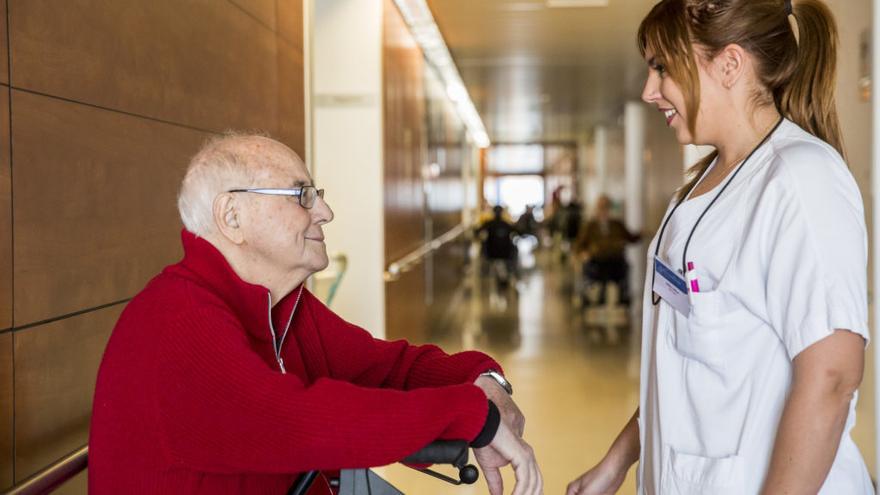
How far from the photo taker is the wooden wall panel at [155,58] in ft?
6.57

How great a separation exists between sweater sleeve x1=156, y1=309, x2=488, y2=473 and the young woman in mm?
483

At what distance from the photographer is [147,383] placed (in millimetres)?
1375

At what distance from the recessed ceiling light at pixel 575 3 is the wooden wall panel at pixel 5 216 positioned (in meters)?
6.91

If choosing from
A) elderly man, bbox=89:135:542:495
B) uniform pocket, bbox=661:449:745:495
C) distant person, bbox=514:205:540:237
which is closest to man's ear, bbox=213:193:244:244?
elderly man, bbox=89:135:542:495

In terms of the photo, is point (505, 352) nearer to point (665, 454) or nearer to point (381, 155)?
point (381, 155)

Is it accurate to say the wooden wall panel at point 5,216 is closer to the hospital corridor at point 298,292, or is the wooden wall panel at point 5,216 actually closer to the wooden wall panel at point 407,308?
the hospital corridor at point 298,292

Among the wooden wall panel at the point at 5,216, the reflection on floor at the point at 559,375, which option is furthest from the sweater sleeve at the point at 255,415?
the reflection on floor at the point at 559,375

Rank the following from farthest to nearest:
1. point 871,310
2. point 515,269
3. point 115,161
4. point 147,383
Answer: point 515,269
point 871,310
point 115,161
point 147,383

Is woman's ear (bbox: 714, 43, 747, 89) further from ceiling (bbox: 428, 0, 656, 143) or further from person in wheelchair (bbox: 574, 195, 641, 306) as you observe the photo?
Result: person in wheelchair (bbox: 574, 195, 641, 306)

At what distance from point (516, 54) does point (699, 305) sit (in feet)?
33.7

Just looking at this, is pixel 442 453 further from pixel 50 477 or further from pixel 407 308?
pixel 407 308

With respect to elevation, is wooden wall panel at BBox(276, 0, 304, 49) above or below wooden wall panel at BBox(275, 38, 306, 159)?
above

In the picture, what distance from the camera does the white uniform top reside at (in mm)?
1405

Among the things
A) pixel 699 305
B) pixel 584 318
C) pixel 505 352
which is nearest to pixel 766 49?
pixel 699 305
